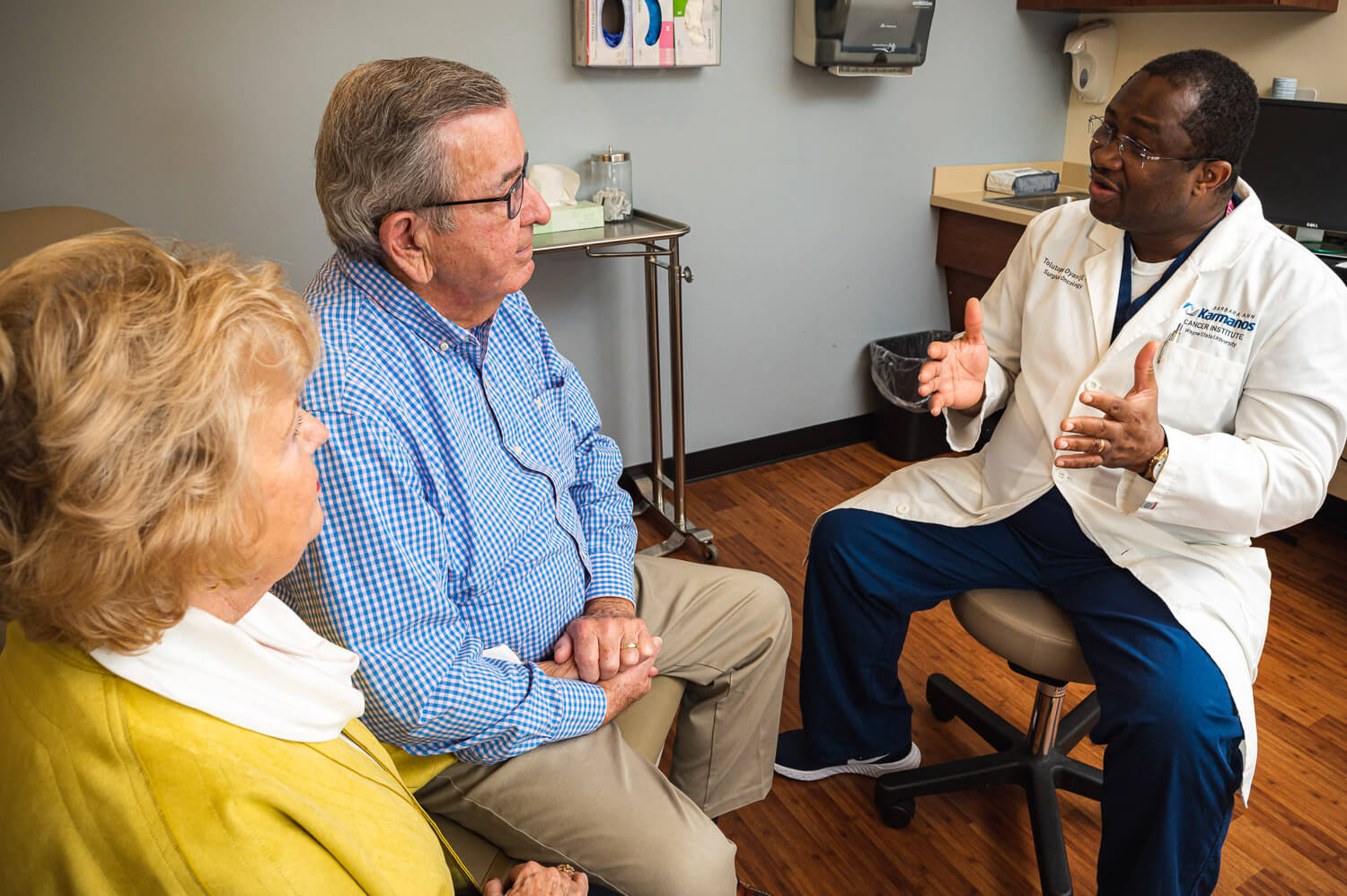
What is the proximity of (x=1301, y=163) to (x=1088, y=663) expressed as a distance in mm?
1834

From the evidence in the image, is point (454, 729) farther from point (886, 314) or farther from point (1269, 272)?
point (886, 314)

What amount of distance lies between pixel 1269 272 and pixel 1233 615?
52cm

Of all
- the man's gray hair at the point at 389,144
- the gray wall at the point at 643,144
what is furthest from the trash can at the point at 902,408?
the man's gray hair at the point at 389,144

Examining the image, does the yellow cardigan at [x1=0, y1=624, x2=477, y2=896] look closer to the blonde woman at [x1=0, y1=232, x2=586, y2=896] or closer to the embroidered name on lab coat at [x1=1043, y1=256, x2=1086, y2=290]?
the blonde woman at [x1=0, y1=232, x2=586, y2=896]

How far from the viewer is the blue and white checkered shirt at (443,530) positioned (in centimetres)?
109

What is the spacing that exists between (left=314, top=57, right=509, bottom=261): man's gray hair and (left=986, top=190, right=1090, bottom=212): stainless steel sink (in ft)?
7.09

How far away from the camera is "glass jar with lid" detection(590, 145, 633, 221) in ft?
8.30

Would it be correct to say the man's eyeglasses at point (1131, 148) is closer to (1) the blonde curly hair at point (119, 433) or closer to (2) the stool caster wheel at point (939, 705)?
(2) the stool caster wheel at point (939, 705)

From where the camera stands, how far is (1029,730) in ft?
5.86

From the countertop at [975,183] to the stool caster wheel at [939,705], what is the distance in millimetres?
1619

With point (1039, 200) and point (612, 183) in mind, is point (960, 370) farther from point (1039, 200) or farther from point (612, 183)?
point (1039, 200)

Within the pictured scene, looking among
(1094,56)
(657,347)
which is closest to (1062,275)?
(657,347)

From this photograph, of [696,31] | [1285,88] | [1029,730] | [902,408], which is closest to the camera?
[1029,730]

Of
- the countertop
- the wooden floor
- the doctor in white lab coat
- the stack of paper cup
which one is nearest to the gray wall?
the countertop
